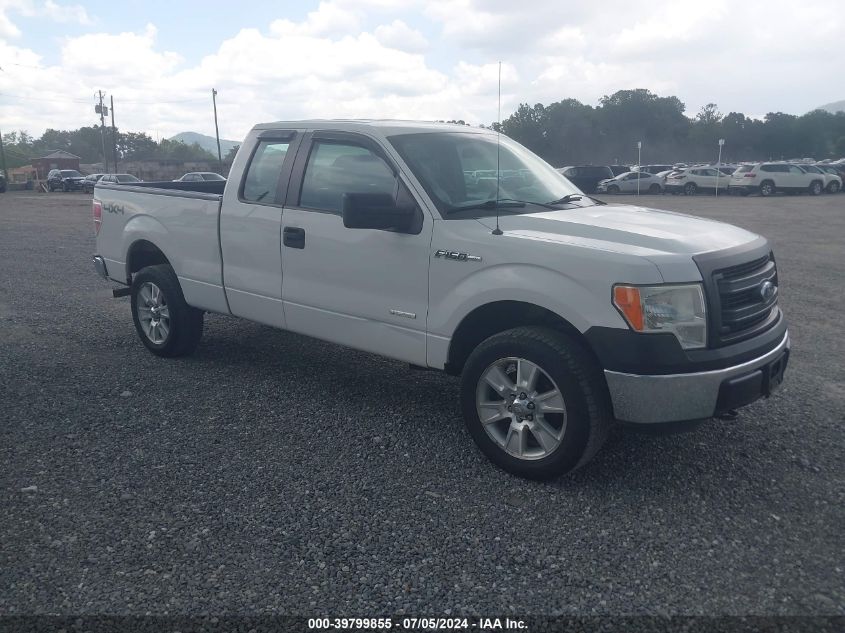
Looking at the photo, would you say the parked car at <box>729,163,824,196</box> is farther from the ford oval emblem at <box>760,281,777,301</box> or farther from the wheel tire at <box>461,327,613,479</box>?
the wheel tire at <box>461,327,613,479</box>

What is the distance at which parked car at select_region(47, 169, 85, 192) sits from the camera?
47625 millimetres

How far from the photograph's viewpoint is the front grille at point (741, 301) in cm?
377

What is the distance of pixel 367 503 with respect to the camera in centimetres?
387

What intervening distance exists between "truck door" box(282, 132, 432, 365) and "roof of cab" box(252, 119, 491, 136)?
83mm

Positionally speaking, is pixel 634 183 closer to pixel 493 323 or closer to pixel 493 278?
pixel 493 323

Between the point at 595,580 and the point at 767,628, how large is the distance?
26.7 inches

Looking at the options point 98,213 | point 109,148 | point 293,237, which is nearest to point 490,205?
point 293,237

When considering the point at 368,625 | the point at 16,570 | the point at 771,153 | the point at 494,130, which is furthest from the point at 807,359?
the point at 771,153

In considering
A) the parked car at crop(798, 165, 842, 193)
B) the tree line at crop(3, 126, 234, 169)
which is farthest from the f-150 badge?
the tree line at crop(3, 126, 234, 169)

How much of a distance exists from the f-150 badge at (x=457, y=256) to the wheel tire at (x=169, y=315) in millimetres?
2809

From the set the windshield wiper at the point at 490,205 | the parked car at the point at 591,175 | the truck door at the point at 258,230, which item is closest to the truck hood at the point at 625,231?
the windshield wiper at the point at 490,205

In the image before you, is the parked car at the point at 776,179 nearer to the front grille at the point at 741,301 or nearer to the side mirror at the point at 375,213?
the front grille at the point at 741,301

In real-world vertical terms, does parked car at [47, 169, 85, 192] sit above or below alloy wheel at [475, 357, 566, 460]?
above

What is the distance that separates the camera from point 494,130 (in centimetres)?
581
